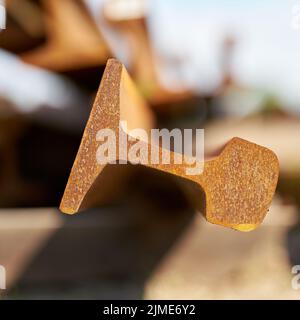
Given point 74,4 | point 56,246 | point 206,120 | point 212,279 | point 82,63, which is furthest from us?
point 206,120

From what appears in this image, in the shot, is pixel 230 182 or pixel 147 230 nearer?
pixel 230 182

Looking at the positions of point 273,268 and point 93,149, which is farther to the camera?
point 273,268

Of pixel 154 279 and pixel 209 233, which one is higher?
pixel 209 233

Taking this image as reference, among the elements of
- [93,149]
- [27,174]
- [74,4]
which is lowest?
[27,174]

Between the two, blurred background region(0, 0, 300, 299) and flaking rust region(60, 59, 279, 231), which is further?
blurred background region(0, 0, 300, 299)

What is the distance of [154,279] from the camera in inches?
82.3

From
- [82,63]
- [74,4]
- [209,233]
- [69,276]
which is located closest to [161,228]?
[209,233]

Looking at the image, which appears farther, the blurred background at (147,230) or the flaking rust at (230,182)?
the blurred background at (147,230)

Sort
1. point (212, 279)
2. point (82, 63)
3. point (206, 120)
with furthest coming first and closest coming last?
point (206, 120) < point (212, 279) < point (82, 63)

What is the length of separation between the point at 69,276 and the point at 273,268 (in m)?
0.96

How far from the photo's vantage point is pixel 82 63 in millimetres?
1315

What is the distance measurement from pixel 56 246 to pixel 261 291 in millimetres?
936
